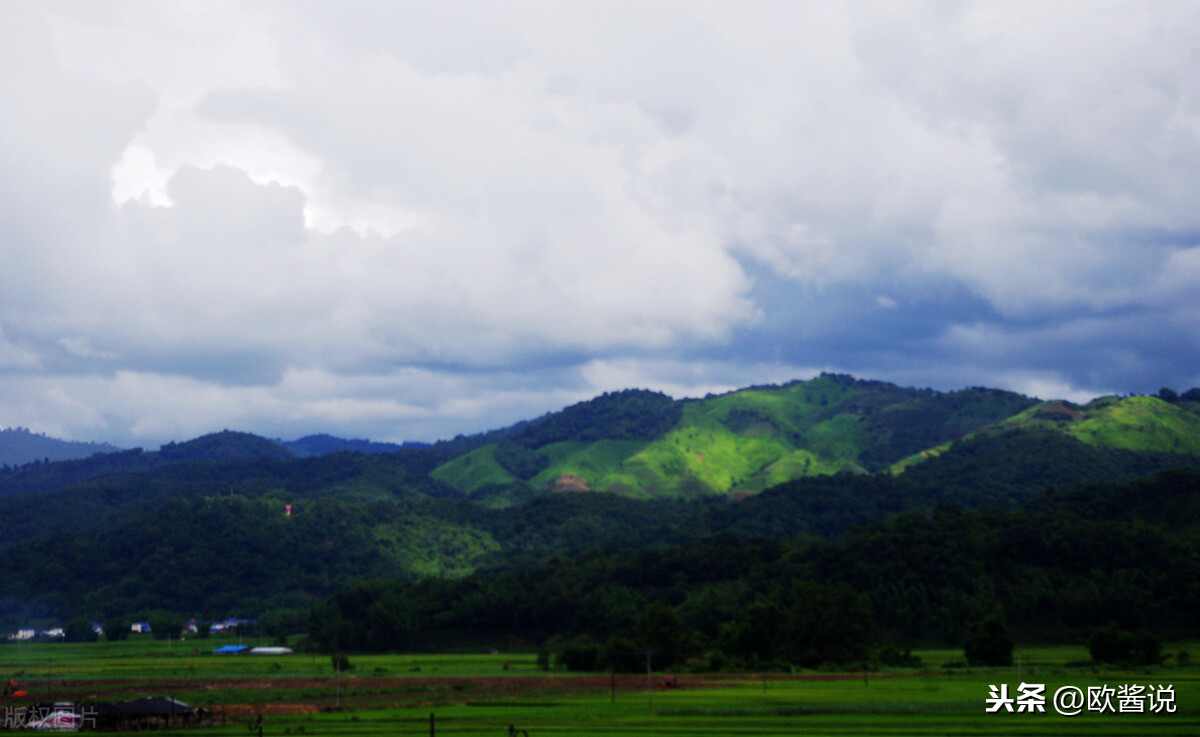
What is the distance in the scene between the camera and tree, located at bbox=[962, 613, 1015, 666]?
71.7 metres

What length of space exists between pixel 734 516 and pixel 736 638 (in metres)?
105

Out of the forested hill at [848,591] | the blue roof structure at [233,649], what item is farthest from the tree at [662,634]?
the blue roof structure at [233,649]

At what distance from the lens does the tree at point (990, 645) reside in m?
71.7

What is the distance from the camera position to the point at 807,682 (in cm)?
6341

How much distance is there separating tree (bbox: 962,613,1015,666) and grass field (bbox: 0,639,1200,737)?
80.0 inches

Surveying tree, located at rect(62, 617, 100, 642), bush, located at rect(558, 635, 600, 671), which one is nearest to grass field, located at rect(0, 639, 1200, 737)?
bush, located at rect(558, 635, 600, 671)

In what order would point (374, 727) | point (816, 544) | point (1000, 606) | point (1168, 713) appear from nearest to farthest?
point (1168, 713), point (374, 727), point (1000, 606), point (816, 544)

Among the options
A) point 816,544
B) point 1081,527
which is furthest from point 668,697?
point 1081,527

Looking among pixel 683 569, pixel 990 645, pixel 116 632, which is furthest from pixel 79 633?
pixel 990 645

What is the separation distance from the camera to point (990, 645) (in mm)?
72000

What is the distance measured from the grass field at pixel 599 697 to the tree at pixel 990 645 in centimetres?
203

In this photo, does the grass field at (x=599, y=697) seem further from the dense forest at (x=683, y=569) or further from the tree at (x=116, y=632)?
the tree at (x=116, y=632)

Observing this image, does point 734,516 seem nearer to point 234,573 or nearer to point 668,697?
point 234,573

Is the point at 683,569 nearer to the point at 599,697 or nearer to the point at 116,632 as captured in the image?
the point at 599,697
